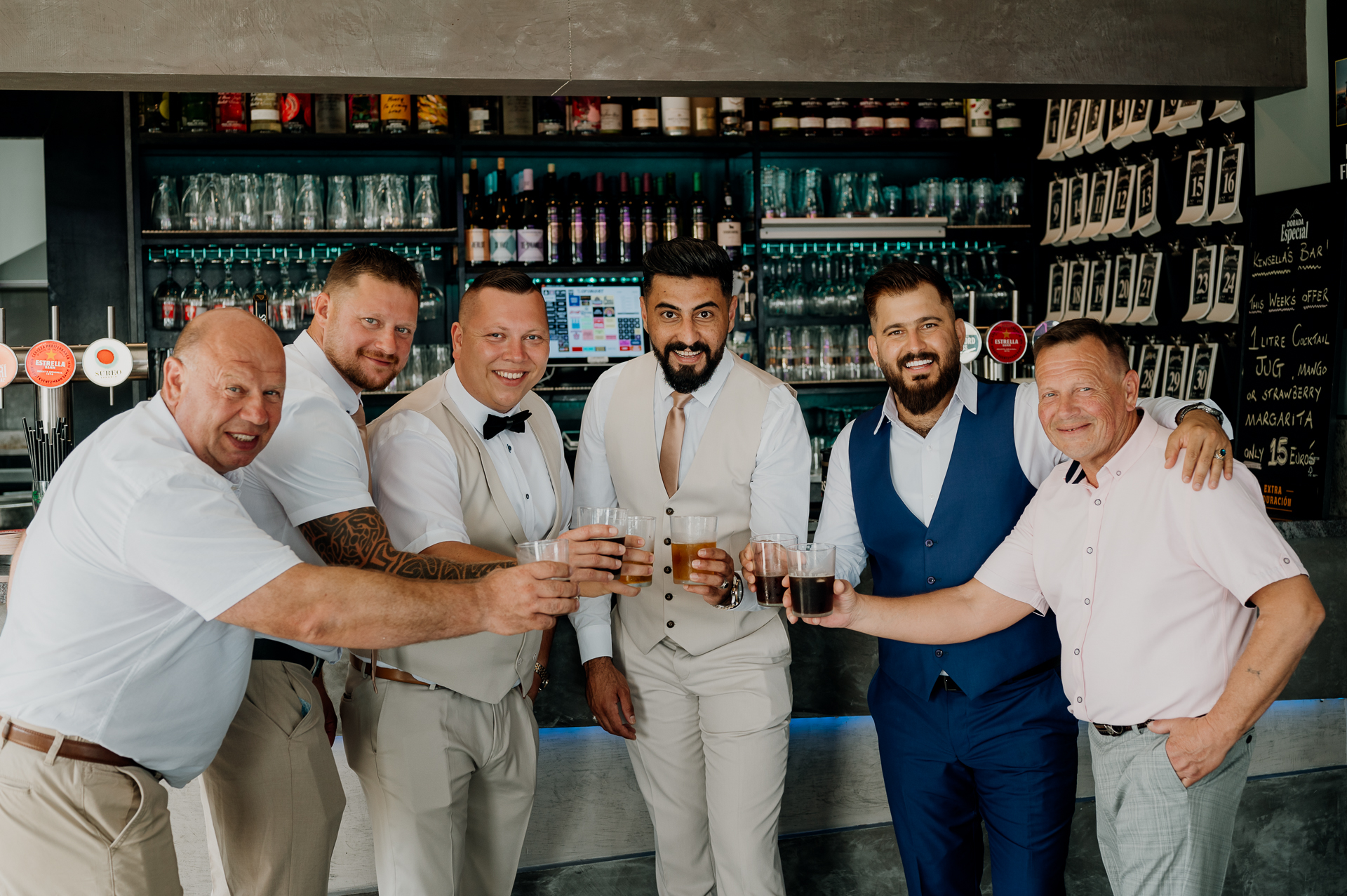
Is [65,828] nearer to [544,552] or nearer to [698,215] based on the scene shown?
[544,552]

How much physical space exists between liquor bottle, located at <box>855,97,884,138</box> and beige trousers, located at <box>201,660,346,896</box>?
13.0ft

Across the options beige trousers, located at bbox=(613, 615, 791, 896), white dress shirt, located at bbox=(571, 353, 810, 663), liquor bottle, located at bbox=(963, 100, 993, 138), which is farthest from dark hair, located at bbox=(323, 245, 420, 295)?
liquor bottle, located at bbox=(963, 100, 993, 138)

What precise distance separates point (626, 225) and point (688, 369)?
2.67 m

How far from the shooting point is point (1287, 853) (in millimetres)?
3062

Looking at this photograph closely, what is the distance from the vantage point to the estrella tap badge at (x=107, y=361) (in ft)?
9.75

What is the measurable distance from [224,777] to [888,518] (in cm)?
136

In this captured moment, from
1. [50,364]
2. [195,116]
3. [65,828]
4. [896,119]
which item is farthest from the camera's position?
[896,119]

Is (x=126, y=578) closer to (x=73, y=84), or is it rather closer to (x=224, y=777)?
(x=224, y=777)

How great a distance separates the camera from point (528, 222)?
4855 millimetres

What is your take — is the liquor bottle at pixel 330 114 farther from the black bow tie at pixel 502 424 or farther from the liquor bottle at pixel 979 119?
the black bow tie at pixel 502 424

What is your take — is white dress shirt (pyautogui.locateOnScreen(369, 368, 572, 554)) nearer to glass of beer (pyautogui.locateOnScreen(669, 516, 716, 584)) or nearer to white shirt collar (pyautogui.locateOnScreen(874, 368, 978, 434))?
glass of beer (pyautogui.locateOnScreen(669, 516, 716, 584))

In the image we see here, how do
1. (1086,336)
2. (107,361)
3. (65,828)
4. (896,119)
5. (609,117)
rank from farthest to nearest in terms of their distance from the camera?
(896,119)
(609,117)
(107,361)
(1086,336)
(65,828)

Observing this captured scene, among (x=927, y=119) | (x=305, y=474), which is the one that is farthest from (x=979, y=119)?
(x=305, y=474)

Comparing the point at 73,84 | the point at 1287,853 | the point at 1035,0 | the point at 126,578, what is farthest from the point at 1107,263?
the point at 126,578
